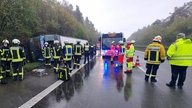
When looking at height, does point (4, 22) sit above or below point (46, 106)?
above

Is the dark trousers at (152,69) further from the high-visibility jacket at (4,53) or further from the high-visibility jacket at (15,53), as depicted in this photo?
the high-visibility jacket at (4,53)

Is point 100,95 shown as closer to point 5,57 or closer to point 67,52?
point 67,52

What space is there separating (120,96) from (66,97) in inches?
68.4

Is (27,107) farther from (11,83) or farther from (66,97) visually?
(11,83)

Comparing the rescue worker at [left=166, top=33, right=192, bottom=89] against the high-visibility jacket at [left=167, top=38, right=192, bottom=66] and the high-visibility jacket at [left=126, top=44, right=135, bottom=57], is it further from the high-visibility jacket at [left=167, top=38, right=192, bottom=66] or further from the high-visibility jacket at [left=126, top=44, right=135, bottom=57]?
the high-visibility jacket at [left=126, top=44, right=135, bottom=57]

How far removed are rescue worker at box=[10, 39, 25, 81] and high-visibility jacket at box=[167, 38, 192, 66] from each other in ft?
21.3

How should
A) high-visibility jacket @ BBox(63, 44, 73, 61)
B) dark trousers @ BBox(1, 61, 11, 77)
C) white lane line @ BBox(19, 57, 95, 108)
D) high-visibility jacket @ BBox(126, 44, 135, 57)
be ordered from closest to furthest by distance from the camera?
1. white lane line @ BBox(19, 57, 95, 108)
2. dark trousers @ BBox(1, 61, 11, 77)
3. high-visibility jacket @ BBox(63, 44, 73, 61)
4. high-visibility jacket @ BBox(126, 44, 135, 57)

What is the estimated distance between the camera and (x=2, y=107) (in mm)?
5188

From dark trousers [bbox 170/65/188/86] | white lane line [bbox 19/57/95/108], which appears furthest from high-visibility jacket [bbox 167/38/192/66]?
white lane line [bbox 19/57/95/108]

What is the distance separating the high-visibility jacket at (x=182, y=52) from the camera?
23.7 ft

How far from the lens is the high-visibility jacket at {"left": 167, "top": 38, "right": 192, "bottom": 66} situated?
722cm

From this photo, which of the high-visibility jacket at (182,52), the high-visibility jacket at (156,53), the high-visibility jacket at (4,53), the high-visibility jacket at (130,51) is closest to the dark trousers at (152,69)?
the high-visibility jacket at (156,53)

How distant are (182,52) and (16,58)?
7018mm

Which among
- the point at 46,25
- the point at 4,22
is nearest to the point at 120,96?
the point at 4,22
